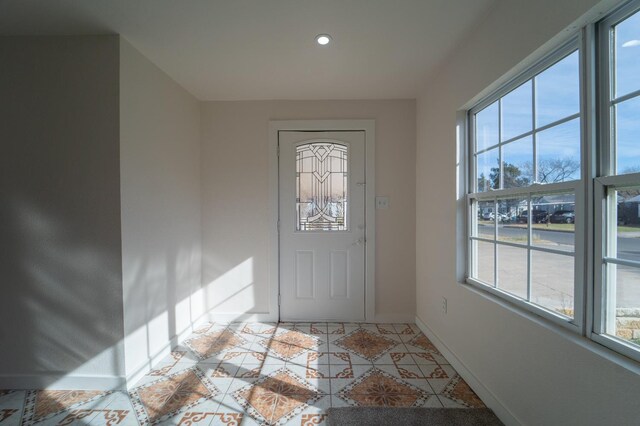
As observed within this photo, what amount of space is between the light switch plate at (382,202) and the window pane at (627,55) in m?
2.11

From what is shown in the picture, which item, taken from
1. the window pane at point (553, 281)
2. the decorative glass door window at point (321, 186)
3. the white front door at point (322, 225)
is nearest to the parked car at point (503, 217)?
the window pane at point (553, 281)

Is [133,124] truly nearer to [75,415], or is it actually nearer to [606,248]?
[75,415]

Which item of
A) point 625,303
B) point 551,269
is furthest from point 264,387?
point 625,303

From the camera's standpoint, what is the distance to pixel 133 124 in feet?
7.00

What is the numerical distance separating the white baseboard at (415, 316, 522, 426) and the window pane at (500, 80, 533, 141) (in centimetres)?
155

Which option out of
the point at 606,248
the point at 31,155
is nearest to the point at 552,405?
the point at 606,248

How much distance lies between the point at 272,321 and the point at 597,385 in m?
2.66

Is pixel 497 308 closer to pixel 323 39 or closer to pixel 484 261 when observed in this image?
pixel 484 261

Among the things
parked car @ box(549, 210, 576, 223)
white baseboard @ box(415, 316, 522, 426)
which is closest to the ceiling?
parked car @ box(549, 210, 576, 223)

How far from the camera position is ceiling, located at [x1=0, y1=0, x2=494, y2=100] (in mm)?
1740

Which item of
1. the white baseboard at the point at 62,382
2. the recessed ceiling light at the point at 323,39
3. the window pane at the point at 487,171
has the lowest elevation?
the white baseboard at the point at 62,382

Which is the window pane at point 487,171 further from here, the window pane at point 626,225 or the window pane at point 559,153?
the window pane at point 626,225

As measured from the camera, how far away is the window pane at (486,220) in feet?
6.41

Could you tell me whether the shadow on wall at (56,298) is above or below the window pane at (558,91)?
below
